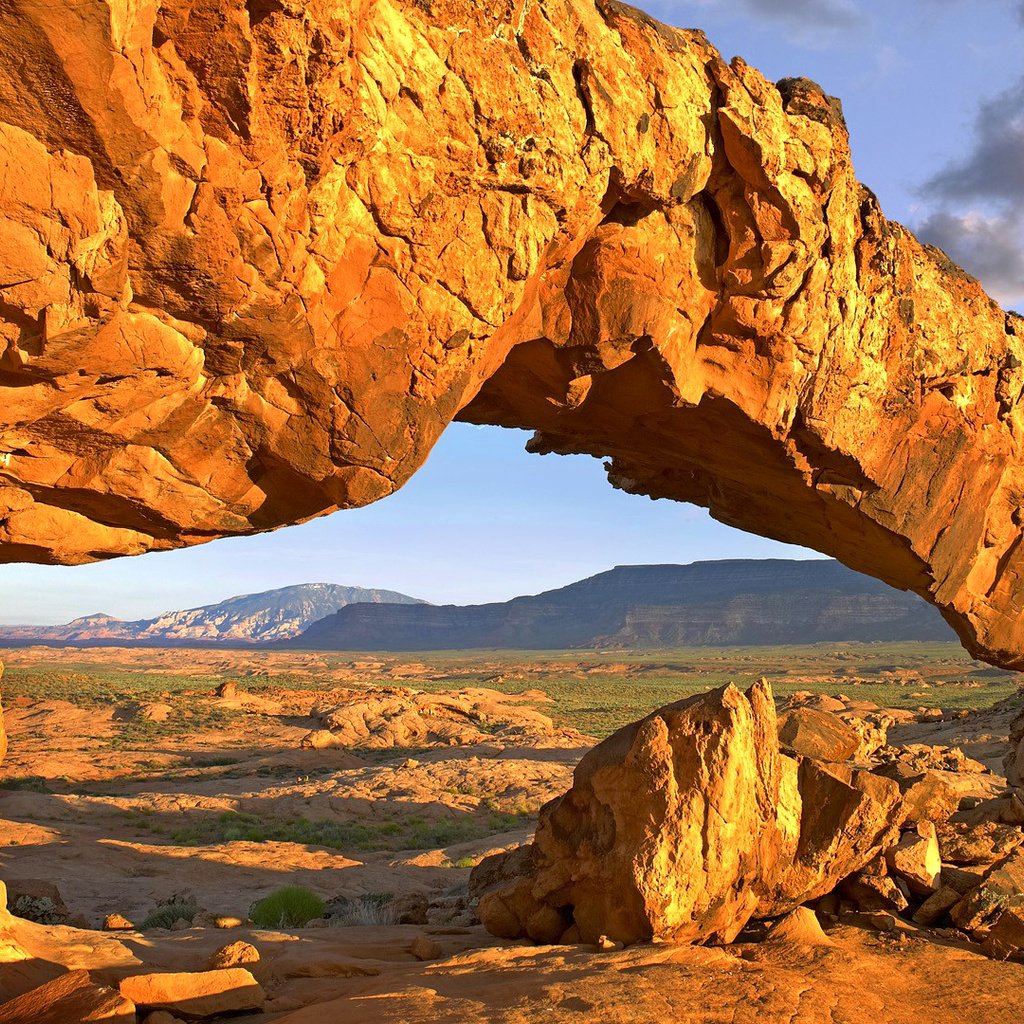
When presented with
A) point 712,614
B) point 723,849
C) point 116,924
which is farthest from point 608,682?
point 712,614

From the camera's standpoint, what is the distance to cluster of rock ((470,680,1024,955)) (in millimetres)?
8227

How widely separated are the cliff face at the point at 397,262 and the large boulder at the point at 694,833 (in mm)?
3852

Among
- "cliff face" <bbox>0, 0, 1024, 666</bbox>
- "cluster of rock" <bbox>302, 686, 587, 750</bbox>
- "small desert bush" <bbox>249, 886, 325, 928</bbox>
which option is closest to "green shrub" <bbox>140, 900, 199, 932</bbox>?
"small desert bush" <bbox>249, 886, 325, 928</bbox>

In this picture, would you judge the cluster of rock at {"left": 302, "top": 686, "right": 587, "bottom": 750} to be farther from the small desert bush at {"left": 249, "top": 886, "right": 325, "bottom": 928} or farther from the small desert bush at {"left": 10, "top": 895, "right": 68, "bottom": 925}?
the small desert bush at {"left": 10, "top": 895, "right": 68, "bottom": 925}

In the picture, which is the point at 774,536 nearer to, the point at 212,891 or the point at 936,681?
the point at 212,891

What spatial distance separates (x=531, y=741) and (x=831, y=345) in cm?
2488

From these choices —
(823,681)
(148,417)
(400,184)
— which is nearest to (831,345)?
(400,184)

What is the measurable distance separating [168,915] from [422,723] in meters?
27.1

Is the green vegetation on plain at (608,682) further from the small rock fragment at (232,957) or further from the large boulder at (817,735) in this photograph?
the small rock fragment at (232,957)

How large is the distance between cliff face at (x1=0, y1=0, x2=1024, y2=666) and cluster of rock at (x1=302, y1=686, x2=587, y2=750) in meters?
24.7

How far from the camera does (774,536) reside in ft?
53.9

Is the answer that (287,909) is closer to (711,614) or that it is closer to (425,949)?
(425,949)

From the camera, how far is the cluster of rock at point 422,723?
116ft

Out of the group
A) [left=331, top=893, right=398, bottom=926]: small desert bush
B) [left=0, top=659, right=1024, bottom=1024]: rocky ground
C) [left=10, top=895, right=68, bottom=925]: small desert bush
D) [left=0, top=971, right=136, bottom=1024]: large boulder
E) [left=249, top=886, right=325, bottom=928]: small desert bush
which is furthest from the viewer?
[left=249, top=886, right=325, bottom=928]: small desert bush
